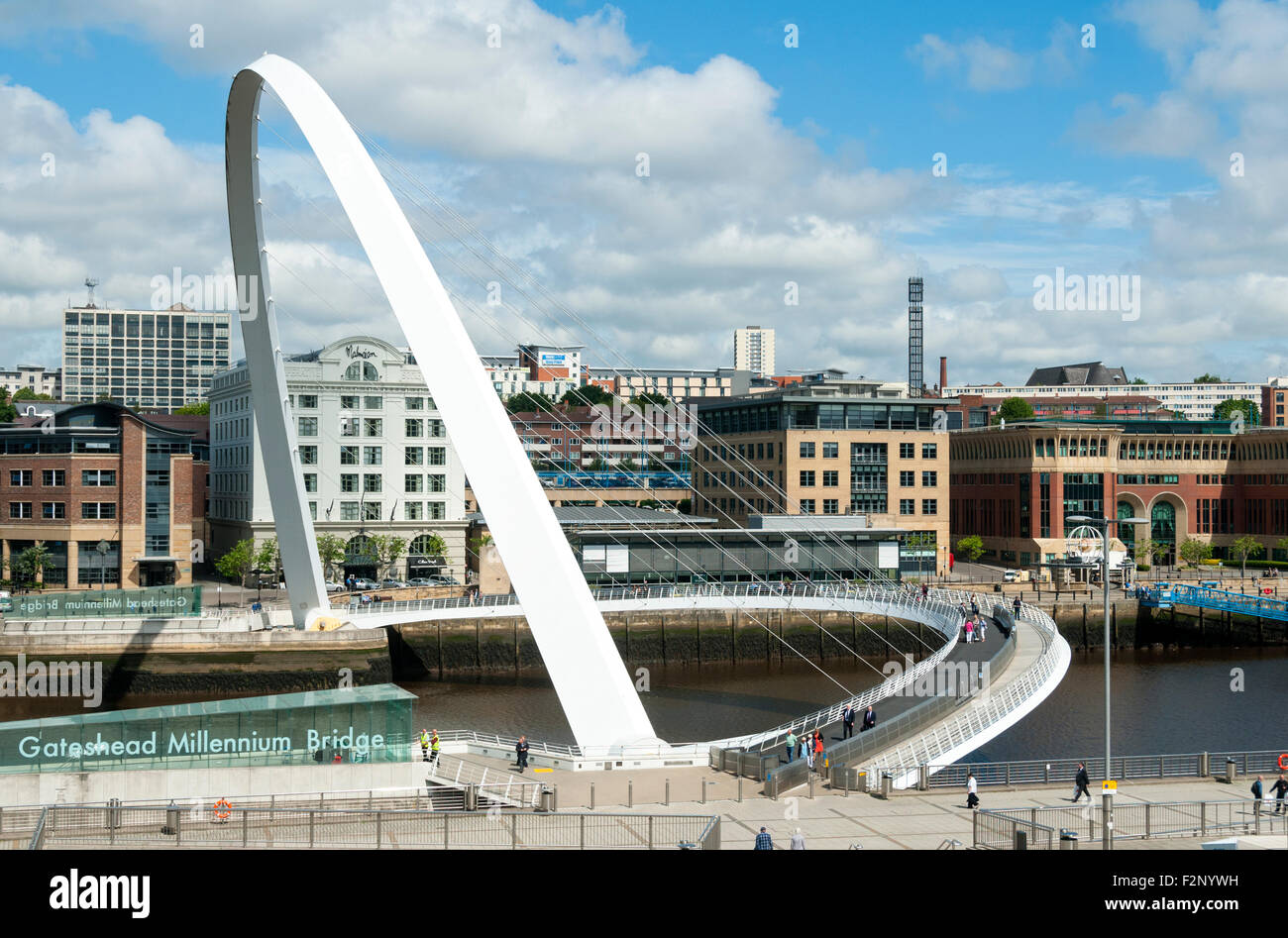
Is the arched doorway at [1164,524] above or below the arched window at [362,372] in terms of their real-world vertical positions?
below

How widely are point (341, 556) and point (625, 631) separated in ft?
54.3

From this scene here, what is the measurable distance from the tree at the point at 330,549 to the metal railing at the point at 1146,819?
141 feet

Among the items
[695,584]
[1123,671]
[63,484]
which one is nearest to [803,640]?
[695,584]

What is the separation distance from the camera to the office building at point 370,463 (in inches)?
2430

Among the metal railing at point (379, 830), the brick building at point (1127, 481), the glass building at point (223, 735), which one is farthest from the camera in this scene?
the brick building at point (1127, 481)

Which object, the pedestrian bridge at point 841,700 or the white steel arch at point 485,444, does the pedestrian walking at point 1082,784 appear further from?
the white steel arch at point 485,444

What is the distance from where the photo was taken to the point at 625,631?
49.7 metres

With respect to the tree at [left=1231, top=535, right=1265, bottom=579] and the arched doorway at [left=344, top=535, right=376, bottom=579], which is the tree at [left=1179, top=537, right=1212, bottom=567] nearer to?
the tree at [left=1231, top=535, right=1265, bottom=579]

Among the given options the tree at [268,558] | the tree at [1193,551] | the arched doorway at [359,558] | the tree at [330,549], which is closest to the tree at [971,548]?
the tree at [1193,551]

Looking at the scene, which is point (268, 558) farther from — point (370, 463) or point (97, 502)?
point (97, 502)

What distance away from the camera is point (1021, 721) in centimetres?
3594

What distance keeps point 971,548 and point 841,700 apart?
3503 cm

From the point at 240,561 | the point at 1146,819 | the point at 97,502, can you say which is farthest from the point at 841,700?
the point at 97,502

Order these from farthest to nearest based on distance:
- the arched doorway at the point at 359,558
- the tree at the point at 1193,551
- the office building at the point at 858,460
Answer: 1. the tree at the point at 1193,551
2. the office building at the point at 858,460
3. the arched doorway at the point at 359,558
